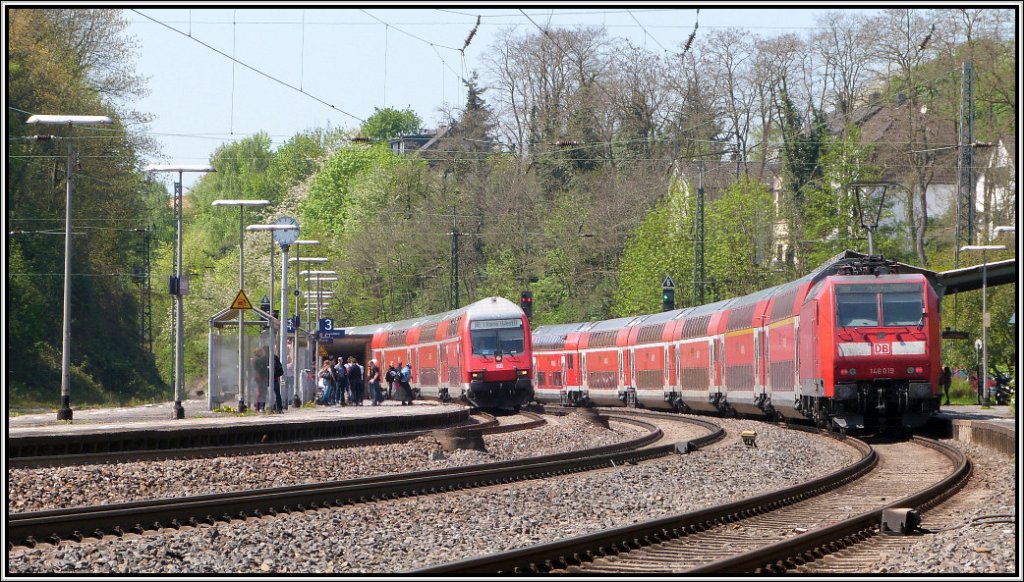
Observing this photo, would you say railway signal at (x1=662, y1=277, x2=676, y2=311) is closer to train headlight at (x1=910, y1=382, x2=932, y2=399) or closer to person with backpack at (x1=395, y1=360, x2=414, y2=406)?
person with backpack at (x1=395, y1=360, x2=414, y2=406)

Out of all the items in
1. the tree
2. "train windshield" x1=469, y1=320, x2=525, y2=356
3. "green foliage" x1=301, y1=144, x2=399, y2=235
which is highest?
the tree

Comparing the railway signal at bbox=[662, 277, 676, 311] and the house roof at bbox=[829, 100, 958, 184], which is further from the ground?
the house roof at bbox=[829, 100, 958, 184]

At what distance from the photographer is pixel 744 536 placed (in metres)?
12.3

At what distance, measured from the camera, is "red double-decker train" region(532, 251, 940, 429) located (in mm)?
24672

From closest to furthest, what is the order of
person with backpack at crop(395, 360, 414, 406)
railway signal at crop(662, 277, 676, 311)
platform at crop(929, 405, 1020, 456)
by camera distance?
platform at crop(929, 405, 1020, 456)
person with backpack at crop(395, 360, 414, 406)
railway signal at crop(662, 277, 676, 311)

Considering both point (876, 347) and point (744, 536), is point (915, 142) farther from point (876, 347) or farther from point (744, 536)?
point (744, 536)

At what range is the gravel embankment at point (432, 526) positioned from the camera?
35.6ft

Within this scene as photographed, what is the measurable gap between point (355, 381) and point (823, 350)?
22.7 m

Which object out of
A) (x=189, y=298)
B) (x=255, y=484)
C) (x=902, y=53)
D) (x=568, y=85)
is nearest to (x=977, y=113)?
(x=902, y=53)

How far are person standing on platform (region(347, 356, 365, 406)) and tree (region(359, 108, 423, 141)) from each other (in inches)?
2881

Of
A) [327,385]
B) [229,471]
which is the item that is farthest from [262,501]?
[327,385]

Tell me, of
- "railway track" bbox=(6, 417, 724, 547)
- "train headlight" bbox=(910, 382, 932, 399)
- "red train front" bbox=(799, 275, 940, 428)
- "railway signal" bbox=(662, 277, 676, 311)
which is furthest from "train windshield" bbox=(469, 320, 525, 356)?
"railway track" bbox=(6, 417, 724, 547)

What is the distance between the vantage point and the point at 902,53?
188 feet

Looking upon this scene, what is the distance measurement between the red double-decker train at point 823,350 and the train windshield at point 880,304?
0.02m
